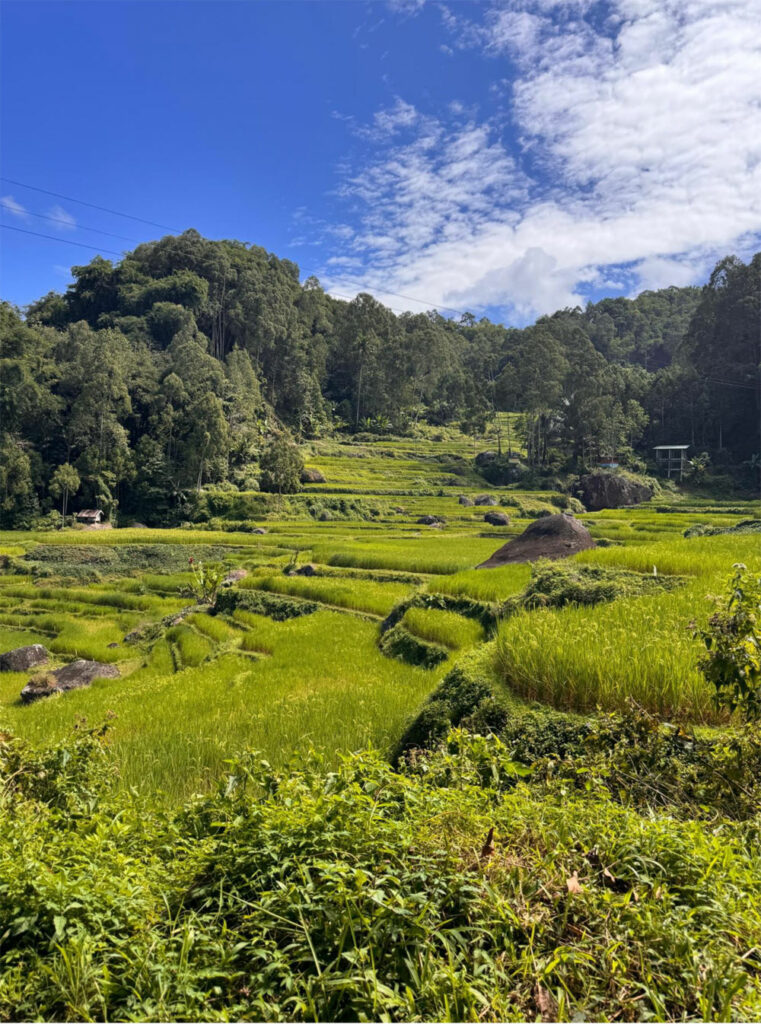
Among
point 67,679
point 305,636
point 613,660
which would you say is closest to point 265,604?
point 305,636

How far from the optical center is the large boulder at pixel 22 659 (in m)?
15.7

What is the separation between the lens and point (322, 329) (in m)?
88.0

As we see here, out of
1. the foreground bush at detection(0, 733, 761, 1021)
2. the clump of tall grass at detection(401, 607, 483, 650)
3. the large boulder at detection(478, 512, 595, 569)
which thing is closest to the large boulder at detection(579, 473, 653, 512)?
the large boulder at detection(478, 512, 595, 569)

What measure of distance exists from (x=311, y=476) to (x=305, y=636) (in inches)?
1563

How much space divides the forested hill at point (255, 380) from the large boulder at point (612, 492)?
11.8 meters

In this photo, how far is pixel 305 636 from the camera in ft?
43.8

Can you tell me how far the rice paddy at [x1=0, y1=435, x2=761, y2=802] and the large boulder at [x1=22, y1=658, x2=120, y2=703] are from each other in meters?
0.42

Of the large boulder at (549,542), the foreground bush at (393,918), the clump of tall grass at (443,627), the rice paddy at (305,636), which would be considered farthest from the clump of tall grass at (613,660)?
the large boulder at (549,542)

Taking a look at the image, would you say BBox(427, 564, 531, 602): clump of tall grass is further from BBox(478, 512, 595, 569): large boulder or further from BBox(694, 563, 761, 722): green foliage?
BBox(694, 563, 761, 722): green foliage

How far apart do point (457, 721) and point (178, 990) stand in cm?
403

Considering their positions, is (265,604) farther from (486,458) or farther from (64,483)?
(486,458)

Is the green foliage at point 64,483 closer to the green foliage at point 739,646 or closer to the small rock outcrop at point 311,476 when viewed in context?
the small rock outcrop at point 311,476

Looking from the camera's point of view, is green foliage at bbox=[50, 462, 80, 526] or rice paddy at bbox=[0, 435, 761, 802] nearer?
rice paddy at bbox=[0, 435, 761, 802]

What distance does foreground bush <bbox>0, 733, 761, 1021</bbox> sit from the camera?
1926 millimetres
